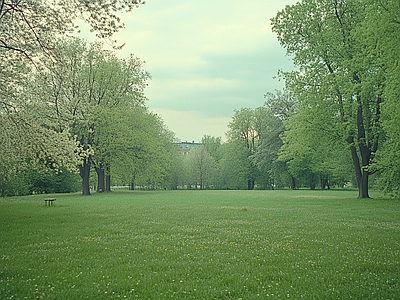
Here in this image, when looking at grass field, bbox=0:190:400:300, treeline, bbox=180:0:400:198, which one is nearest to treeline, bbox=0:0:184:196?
grass field, bbox=0:190:400:300

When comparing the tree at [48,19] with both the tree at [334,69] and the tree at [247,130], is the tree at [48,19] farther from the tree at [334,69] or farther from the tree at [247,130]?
the tree at [247,130]

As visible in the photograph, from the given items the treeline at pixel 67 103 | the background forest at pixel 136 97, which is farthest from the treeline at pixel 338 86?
the treeline at pixel 67 103

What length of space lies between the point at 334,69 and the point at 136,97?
29.7m

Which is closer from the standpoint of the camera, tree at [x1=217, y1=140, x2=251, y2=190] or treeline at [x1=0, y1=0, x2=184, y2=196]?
treeline at [x1=0, y1=0, x2=184, y2=196]

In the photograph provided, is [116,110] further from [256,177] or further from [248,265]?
[256,177]

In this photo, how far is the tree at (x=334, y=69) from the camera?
31641 mm

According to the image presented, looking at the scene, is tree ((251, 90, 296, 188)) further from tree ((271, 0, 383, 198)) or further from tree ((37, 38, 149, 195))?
tree ((271, 0, 383, 198))

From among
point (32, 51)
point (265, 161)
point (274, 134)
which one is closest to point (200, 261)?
point (32, 51)

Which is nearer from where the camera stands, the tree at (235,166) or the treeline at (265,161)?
the treeline at (265,161)

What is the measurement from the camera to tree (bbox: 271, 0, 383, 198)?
1246 inches

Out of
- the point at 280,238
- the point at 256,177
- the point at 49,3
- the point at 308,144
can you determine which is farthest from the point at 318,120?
the point at 256,177

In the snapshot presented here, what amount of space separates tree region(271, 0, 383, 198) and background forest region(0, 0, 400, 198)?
0.11m

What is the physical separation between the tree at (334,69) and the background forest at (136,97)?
0.11 m

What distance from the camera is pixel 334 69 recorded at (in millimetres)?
34500
